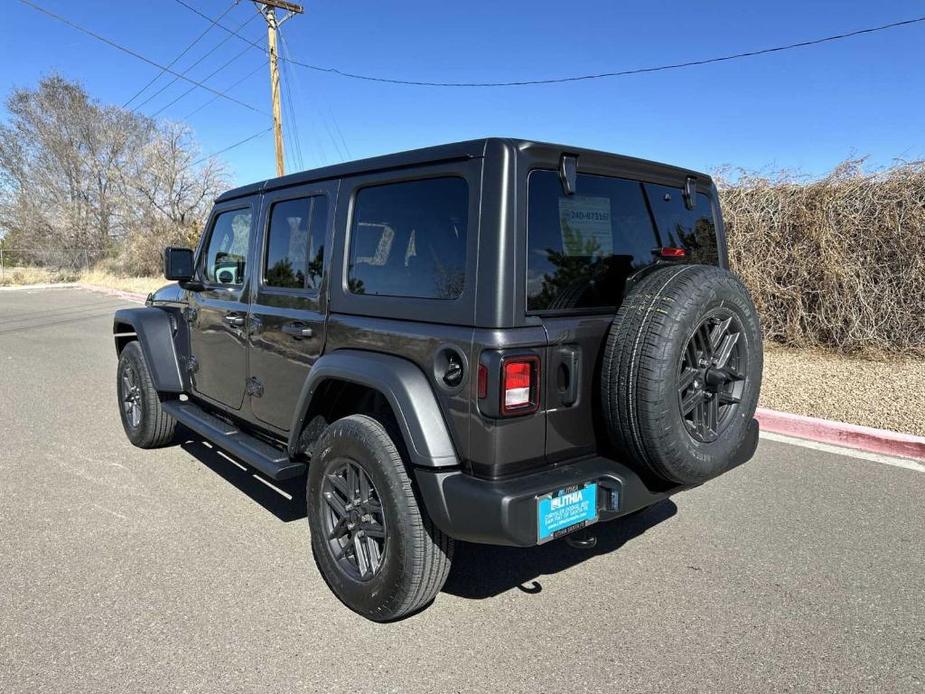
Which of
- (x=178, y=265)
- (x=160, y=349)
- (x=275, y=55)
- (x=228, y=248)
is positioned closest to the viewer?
(x=228, y=248)

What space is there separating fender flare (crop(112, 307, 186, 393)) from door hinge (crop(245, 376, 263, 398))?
120 cm

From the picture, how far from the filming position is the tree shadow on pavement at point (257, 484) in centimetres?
396

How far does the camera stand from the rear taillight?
228 centimetres

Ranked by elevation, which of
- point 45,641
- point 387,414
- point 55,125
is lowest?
point 45,641

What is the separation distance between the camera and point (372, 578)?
2.70 metres

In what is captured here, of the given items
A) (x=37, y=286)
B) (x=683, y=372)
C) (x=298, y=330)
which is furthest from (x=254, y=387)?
→ (x=37, y=286)

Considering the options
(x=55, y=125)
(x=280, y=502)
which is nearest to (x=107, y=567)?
(x=280, y=502)

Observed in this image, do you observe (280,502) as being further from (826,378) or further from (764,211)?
(764,211)

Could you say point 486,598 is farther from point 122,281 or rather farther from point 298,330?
point 122,281

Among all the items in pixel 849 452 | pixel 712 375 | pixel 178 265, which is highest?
pixel 178 265

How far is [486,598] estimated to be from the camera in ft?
9.70

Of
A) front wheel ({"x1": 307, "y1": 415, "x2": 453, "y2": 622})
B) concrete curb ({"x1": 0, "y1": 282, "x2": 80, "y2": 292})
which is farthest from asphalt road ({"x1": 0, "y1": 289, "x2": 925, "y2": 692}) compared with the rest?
concrete curb ({"x1": 0, "y1": 282, "x2": 80, "y2": 292})

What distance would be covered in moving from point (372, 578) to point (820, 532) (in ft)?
8.44

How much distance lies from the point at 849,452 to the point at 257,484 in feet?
14.8
